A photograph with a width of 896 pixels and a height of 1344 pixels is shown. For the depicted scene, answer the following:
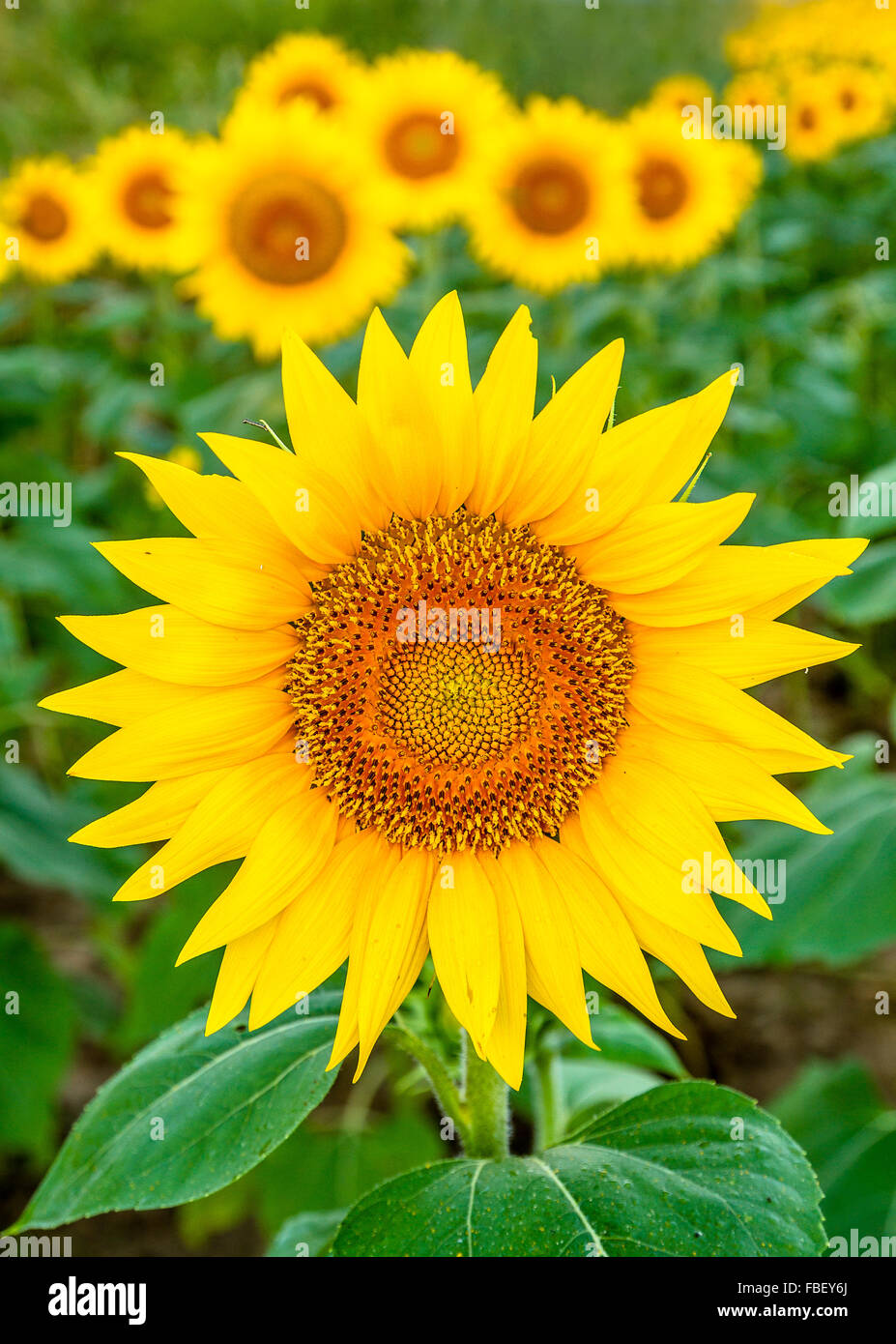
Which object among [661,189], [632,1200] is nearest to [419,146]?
[661,189]

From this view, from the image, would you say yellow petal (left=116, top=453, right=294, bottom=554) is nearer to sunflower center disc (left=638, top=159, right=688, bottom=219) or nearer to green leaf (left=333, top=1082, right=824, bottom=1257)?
green leaf (left=333, top=1082, right=824, bottom=1257)

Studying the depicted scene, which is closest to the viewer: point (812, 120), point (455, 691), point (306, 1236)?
point (455, 691)

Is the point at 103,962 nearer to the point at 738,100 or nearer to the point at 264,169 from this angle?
the point at 264,169

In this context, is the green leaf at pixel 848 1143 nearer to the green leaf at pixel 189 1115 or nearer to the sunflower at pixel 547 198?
the green leaf at pixel 189 1115

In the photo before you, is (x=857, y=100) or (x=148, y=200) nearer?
(x=148, y=200)

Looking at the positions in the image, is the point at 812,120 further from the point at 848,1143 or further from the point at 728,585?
the point at 728,585

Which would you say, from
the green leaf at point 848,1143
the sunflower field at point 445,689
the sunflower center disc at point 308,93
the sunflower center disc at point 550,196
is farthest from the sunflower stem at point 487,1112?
the sunflower center disc at point 308,93

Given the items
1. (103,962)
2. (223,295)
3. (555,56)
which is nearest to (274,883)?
(223,295)
